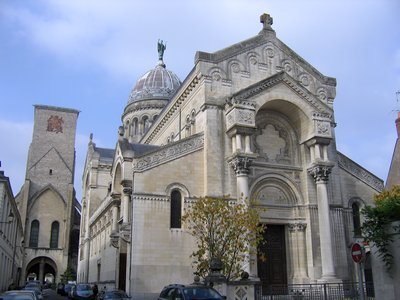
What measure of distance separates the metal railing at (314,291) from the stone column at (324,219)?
0.70m

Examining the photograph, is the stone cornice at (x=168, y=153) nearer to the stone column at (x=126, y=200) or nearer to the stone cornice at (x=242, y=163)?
the stone column at (x=126, y=200)

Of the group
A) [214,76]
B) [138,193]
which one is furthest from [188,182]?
[214,76]

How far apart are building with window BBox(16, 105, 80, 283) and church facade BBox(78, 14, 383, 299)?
3615 centimetres

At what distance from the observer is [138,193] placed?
76.5 ft

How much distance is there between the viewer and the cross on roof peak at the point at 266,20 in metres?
29.7

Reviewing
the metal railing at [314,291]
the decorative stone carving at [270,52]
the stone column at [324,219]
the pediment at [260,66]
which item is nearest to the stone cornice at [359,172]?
the stone column at [324,219]

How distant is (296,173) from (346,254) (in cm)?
571

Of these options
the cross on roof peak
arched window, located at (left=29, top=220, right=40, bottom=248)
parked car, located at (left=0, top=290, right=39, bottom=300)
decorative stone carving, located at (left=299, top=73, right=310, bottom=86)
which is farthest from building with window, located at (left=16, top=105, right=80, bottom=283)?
parked car, located at (left=0, top=290, right=39, bottom=300)

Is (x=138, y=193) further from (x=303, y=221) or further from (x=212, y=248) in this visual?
(x=303, y=221)

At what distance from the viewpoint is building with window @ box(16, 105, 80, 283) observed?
205 feet

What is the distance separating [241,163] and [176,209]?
4488 mm

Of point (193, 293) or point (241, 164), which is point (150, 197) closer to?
point (241, 164)

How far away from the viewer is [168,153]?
24.8 metres

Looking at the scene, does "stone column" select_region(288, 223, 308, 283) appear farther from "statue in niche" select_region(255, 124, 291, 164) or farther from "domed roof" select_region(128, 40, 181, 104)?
"domed roof" select_region(128, 40, 181, 104)
